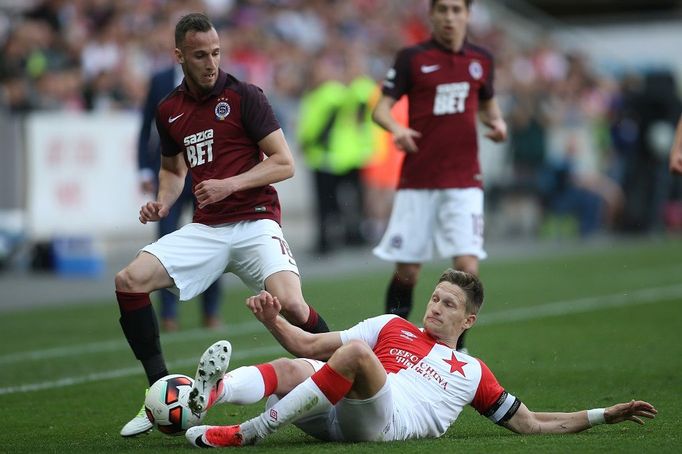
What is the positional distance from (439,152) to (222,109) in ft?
8.32

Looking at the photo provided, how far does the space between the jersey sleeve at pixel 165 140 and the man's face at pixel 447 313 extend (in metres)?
1.82

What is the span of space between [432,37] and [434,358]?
Result: 353cm

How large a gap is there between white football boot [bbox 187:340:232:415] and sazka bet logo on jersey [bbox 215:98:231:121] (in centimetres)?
159

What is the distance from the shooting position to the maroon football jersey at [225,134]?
7.11 metres

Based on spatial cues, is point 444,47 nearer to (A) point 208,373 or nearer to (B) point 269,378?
(B) point 269,378

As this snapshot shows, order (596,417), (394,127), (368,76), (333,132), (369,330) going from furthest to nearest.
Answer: (368,76) < (333,132) < (394,127) < (369,330) < (596,417)

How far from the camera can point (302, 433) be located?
6797 mm

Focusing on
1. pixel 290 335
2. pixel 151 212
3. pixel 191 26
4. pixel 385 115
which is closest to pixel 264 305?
pixel 290 335

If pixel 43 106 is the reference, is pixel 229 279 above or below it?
below

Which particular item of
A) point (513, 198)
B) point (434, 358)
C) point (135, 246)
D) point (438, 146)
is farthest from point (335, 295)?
point (513, 198)

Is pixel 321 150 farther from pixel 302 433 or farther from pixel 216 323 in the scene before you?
pixel 302 433

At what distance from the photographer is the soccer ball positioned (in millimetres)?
6281

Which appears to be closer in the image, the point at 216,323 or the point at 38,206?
the point at 216,323

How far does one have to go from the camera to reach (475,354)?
9648mm
